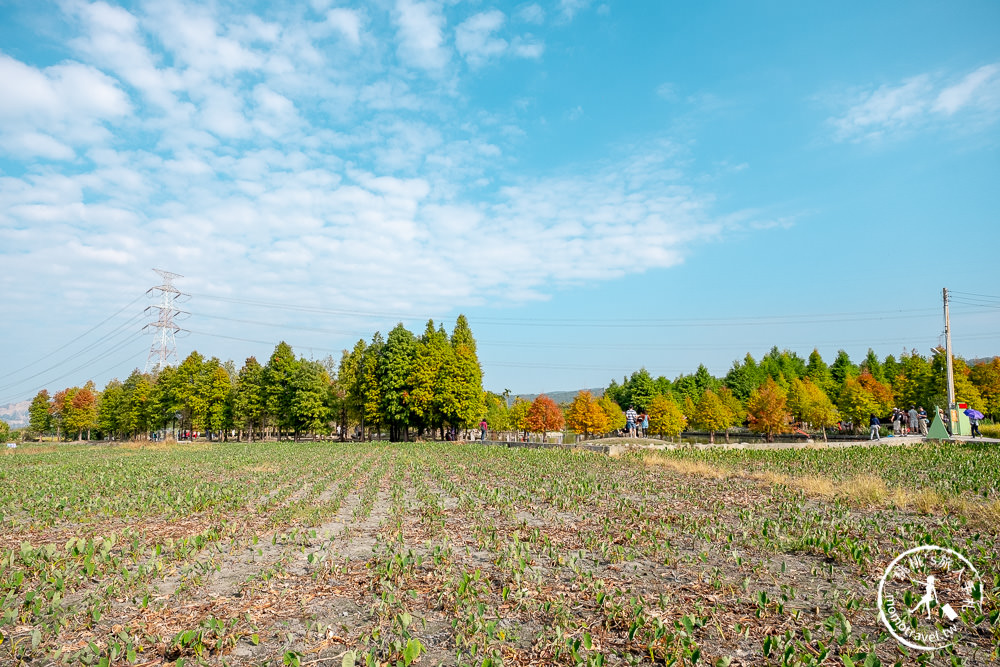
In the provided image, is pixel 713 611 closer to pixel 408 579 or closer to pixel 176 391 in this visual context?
pixel 408 579

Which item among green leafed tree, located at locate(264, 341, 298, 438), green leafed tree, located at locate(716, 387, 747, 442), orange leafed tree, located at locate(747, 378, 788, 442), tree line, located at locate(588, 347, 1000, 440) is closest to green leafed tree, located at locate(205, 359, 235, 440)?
green leafed tree, located at locate(264, 341, 298, 438)

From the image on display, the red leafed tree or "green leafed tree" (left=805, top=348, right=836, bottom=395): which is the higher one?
"green leafed tree" (left=805, top=348, right=836, bottom=395)

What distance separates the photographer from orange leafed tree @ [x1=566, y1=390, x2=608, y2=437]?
2618 inches

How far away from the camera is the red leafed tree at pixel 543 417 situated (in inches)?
2972

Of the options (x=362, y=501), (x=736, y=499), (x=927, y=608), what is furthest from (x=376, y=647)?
(x=736, y=499)

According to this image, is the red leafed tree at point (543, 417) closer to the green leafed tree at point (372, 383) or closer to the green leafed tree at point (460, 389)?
the green leafed tree at point (460, 389)

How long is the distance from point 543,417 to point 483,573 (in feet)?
227

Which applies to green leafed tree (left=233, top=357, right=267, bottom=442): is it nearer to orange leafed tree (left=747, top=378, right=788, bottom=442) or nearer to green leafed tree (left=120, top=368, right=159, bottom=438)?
green leafed tree (left=120, top=368, right=159, bottom=438)

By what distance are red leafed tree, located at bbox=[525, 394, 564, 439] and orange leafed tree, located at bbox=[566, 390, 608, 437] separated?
20.0ft

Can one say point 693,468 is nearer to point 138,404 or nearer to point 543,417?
point 543,417

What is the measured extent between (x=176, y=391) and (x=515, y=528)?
76.6 meters

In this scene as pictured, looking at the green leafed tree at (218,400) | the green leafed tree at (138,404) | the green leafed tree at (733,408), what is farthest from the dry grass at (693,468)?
the green leafed tree at (138,404)

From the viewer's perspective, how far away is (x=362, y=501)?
13625mm

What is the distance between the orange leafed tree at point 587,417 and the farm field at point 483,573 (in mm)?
51564
